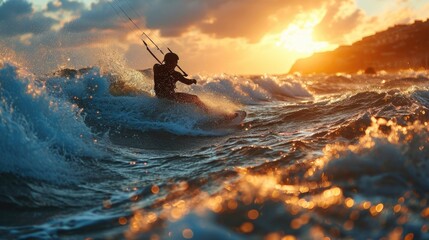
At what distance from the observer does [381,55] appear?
150000 millimetres

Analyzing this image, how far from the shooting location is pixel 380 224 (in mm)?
3025

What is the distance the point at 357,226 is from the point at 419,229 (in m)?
0.46

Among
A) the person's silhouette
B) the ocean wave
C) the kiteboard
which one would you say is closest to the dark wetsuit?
the person's silhouette

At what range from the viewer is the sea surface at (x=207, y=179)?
10.2 ft

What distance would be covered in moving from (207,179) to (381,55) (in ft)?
531

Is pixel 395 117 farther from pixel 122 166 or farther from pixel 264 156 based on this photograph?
pixel 122 166

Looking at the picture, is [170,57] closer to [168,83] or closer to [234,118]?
[168,83]

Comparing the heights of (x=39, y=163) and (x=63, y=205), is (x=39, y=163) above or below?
above

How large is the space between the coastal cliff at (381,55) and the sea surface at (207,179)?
130 meters

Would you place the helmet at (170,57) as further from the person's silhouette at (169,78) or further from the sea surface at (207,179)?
the sea surface at (207,179)

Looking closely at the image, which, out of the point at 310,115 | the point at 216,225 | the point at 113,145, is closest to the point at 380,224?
the point at 216,225

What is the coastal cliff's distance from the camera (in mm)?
132875

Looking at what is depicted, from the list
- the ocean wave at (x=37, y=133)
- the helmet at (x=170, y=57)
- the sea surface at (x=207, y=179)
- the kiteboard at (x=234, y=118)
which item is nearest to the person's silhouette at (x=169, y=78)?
the helmet at (x=170, y=57)

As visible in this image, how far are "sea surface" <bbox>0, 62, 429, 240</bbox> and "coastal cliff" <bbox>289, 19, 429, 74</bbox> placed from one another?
13000cm
